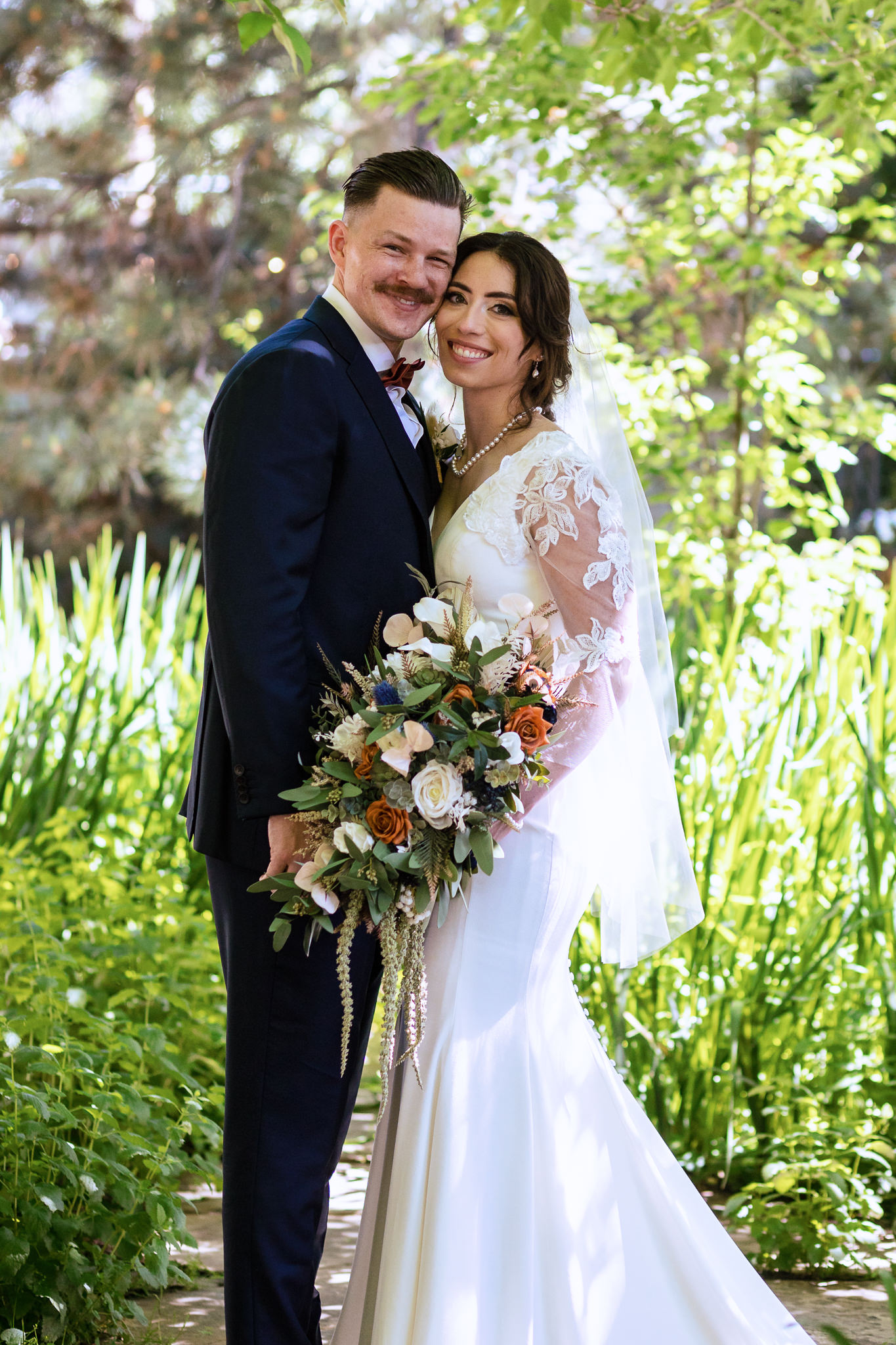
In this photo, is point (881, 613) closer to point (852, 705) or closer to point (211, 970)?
point (852, 705)

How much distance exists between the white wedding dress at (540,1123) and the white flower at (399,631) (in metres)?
0.26

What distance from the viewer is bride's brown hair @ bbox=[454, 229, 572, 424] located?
2520 mm

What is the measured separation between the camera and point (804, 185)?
497cm

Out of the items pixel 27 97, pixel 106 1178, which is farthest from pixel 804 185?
pixel 27 97

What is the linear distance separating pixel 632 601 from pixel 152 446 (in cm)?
858

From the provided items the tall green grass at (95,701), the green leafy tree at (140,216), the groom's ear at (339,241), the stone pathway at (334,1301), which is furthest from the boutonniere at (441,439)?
the green leafy tree at (140,216)

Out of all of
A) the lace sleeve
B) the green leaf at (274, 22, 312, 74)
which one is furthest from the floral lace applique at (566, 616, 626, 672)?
the green leaf at (274, 22, 312, 74)

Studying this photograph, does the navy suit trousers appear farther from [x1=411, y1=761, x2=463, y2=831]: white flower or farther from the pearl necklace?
the pearl necklace

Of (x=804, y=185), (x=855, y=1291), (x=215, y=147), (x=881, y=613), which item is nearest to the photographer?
(x=855, y=1291)

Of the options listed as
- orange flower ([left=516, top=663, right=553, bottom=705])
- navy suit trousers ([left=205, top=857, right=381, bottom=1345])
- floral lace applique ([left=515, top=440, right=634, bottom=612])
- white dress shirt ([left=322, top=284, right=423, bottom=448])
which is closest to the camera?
orange flower ([left=516, top=663, right=553, bottom=705])

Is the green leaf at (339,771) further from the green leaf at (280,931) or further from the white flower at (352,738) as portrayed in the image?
the green leaf at (280,931)

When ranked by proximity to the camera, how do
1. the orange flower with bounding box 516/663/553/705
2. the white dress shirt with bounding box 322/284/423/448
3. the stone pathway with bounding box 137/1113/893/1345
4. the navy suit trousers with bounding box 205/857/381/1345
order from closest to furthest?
the orange flower with bounding box 516/663/553/705
the navy suit trousers with bounding box 205/857/381/1345
the white dress shirt with bounding box 322/284/423/448
the stone pathway with bounding box 137/1113/893/1345

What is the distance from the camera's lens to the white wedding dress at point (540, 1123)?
218 cm

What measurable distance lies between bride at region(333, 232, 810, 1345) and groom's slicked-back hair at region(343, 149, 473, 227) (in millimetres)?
187
